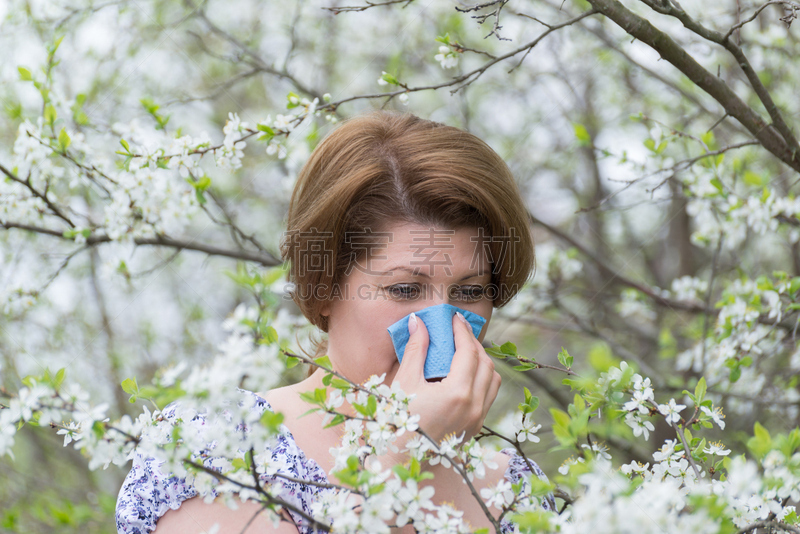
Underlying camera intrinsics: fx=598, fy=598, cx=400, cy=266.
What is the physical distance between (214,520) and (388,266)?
68cm

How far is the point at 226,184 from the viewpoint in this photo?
5.47m

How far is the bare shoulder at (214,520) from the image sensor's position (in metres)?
1.25

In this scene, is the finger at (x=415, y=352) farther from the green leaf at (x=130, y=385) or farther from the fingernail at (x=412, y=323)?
the green leaf at (x=130, y=385)

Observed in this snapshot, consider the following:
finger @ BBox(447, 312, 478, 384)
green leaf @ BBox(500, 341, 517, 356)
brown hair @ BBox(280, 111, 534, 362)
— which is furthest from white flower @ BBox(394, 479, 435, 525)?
brown hair @ BBox(280, 111, 534, 362)

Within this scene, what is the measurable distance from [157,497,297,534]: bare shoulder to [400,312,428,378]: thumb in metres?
0.41

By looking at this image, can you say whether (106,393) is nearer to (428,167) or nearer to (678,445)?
(428,167)

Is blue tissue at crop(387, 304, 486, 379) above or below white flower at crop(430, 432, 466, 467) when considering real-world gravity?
above

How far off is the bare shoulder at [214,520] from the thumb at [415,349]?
1.35 ft

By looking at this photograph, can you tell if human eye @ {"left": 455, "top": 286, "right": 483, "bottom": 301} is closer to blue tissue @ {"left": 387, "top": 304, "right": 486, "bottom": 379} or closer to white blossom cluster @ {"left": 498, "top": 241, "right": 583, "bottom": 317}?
blue tissue @ {"left": 387, "top": 304, "right": 486, "bottom": 379}

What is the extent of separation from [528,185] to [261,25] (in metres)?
2.53

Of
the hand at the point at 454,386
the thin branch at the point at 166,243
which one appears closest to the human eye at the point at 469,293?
the hand at the point at 454,386

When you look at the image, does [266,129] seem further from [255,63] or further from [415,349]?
[255,63]

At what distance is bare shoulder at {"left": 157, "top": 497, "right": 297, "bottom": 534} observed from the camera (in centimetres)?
125

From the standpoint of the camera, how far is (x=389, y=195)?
5.20 feet
